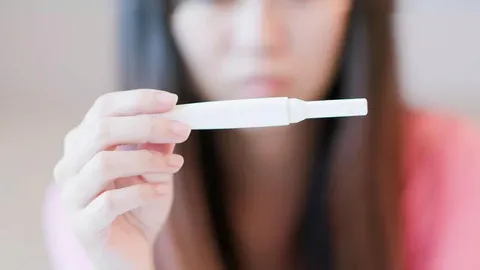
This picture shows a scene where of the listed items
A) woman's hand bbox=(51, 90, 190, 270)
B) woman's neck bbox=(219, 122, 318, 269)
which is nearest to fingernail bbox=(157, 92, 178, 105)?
woman's hand bbox=(51, 90, 190, 270)

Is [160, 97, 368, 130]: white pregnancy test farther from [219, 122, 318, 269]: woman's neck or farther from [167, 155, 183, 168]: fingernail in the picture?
[219, 122, 318, 269]: woman's neck

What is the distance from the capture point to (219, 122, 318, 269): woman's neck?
0.44m

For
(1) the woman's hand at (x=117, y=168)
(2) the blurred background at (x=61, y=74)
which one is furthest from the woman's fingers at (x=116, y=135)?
(2) the blurred background at (x=61, y=74)

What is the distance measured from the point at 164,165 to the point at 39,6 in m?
0.22

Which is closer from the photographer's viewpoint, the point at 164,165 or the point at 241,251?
the point at 164,165

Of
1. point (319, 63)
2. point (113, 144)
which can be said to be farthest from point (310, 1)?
point (113, 144)

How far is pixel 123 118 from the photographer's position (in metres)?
0.31

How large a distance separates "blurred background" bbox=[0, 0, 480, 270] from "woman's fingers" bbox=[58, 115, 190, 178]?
0.12m

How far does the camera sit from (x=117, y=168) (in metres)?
0.31

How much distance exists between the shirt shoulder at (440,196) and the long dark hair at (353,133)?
0.04ft

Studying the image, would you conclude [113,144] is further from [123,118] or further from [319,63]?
[319,63]

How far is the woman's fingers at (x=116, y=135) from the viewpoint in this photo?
0.97ft

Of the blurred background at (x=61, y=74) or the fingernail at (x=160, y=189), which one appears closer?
the fingernail at (x=160, y=189)

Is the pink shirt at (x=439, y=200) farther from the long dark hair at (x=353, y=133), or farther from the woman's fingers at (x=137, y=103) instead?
the woman's fingers at (x=137, y=103)
